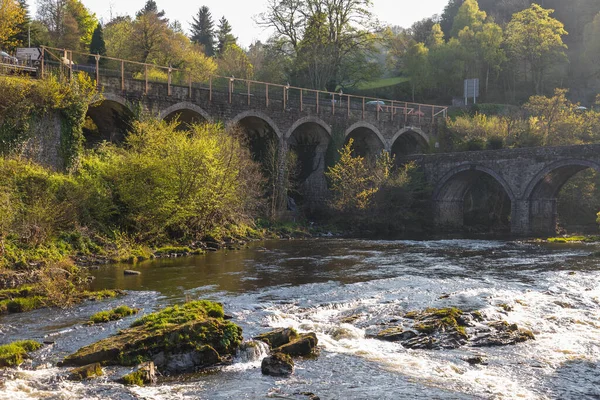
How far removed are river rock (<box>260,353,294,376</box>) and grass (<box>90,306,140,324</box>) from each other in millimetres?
4080

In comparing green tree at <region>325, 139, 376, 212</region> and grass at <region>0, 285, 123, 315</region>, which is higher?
green tree at <region>325, 139, 376, 212</region>

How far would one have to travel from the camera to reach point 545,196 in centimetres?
3847

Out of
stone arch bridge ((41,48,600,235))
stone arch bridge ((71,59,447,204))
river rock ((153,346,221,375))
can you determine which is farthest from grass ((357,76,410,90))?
river rock ((153,346,221,375))

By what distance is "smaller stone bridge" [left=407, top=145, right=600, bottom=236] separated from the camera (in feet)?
117

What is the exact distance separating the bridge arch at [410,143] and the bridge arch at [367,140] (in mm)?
3096

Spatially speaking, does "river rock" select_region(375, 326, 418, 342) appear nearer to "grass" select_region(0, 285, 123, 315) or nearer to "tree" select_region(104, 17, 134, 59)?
"grass" select_region(0, 285, 123, 315)

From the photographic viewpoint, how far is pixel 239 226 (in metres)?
29.3

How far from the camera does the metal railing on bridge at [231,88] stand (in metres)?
Answer: 26.6

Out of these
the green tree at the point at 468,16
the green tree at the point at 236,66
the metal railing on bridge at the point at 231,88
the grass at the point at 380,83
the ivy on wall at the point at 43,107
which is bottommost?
the ivy on wall at the point at 43,107

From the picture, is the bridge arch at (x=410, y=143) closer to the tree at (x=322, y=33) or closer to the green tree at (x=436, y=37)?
the tree at (x=322, y=33)

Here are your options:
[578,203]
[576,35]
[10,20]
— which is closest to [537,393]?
[10,20]

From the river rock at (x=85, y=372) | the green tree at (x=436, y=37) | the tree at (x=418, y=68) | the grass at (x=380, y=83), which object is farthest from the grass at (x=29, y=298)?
the green tree at (x=436, y=37)

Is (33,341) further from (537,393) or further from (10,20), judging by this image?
(10,20)

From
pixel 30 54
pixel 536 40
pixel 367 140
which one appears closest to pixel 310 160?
pixel 367 140
